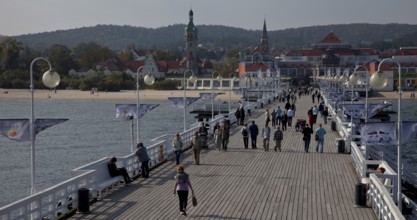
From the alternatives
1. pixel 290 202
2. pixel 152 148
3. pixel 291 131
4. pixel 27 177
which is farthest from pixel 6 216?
pixel 291 131

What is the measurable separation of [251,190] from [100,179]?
3534mm

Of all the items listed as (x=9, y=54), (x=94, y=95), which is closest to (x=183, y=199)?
(x=94, y=95)

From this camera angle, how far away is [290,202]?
14.4 meters

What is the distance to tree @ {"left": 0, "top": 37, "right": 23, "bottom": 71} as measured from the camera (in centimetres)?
14200

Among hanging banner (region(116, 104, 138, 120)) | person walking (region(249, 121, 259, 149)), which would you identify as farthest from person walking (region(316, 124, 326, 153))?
hanging banner (region(116, 104, 138, 120))

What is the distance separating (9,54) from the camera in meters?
143

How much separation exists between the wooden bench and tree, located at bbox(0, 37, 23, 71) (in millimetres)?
131659

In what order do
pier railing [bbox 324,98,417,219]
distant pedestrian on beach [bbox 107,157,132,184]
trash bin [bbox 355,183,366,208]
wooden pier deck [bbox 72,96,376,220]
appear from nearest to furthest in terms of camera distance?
pier railing [bbox 324,98,417,219], wooden pier deck [bbox 72,96,376,220], trash bin [bbox 355,183,366,208], distant pedestrian on beach [bbox 107,157,132,184]

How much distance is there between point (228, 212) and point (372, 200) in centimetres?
300

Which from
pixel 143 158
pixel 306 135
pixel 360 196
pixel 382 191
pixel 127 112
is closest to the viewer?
pixel 382 191

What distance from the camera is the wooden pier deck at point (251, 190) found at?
13438mm

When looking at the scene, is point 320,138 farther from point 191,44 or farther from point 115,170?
point 191,44

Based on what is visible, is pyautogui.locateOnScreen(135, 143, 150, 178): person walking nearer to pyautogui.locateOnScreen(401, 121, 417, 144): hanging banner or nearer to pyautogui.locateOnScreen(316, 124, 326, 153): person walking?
pyautogui.locateOnScreen(401, 121, 417, 144): hanging banner

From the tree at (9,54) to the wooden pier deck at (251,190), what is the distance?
127 meters
